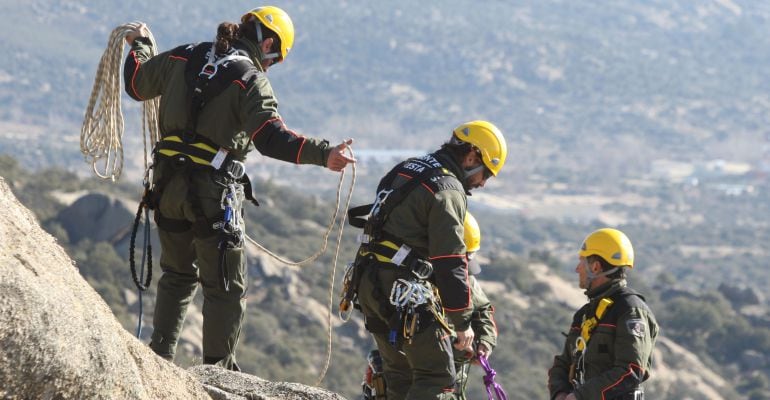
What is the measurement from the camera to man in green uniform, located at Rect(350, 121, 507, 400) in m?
6.25

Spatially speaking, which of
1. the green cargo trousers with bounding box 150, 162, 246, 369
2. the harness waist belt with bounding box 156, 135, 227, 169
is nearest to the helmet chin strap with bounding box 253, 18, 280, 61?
the harness waist belt with bounding box 156, 135, 227, 169

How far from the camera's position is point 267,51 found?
23.8 feet

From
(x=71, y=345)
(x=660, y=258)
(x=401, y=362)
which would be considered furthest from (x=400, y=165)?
(x=660, y=258)

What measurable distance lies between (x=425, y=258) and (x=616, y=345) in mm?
1153

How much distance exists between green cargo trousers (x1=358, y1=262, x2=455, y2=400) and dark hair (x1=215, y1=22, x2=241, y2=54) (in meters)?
1.61

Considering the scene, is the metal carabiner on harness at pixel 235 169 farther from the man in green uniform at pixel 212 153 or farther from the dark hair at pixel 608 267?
the dark hair at pixel 608 267

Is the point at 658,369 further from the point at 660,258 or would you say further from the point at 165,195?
the point at 660,258

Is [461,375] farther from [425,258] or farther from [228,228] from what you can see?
[228,228]

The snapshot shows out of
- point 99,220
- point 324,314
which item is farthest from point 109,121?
point 324,314

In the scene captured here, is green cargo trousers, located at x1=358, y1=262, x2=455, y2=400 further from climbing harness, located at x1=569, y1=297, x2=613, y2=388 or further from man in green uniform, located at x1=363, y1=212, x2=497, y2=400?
climbing harness, located at x1=569, y1=297, x2=613, y2=388

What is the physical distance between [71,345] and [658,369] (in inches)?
1574

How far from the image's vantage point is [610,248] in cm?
701

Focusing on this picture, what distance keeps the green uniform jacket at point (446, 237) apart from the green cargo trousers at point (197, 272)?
1.22m

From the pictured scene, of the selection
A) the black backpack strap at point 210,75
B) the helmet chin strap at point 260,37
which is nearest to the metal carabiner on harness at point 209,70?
the black backpack strap at point 210,75
